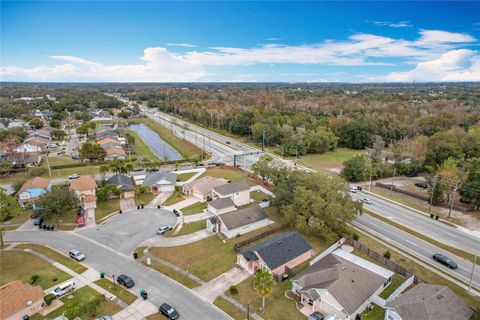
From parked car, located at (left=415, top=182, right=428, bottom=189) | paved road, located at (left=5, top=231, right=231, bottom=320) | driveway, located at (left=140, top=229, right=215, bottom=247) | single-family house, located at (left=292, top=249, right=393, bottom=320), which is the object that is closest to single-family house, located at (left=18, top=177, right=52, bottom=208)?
paved road, located at (left=5, top=231, right=231, bottom=320)

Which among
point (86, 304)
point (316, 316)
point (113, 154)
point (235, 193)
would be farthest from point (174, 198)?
point (113, 154)

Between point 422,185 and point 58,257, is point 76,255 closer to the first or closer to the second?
point 58,257

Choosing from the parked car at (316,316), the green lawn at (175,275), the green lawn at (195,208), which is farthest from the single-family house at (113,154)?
the parked car at (316,316)

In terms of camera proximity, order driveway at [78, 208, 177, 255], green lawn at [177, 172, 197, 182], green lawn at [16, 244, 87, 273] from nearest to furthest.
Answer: green lawn at [16, 244, 87, 273]
driveway at [78, 208, 177, 255]
green lawn at [177, 172, 197, 182]

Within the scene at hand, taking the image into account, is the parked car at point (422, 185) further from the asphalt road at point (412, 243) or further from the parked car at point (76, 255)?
the parked car at point (76, 255)

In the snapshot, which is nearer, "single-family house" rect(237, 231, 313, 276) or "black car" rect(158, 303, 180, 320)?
"black car" rect(158, 303, 180, 320)

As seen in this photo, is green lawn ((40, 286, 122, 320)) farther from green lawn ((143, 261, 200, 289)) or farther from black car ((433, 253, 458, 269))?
black car ((433, 253, 458, 269))

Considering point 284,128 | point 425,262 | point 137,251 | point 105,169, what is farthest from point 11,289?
point 284,128

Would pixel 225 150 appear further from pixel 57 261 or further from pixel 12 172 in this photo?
pixel 57 261
